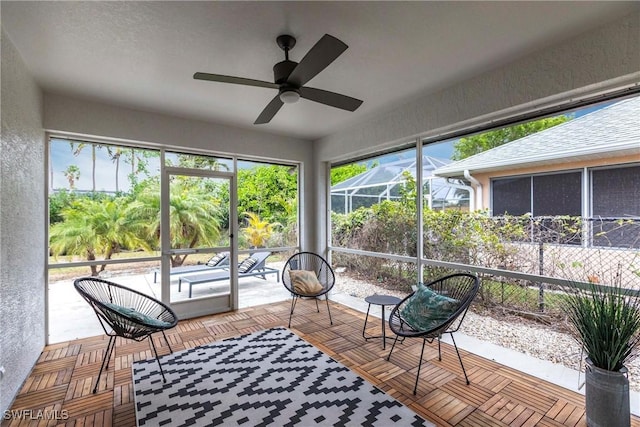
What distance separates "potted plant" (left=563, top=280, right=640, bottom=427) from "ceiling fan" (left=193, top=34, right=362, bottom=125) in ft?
7.09

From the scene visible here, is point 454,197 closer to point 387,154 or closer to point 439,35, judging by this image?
point 387,154

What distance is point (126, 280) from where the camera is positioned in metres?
3.62

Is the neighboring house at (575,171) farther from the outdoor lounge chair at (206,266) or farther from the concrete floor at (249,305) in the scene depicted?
the outdoor lounge chair at (206,266)

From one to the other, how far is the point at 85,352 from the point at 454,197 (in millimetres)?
4105

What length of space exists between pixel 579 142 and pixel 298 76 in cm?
226

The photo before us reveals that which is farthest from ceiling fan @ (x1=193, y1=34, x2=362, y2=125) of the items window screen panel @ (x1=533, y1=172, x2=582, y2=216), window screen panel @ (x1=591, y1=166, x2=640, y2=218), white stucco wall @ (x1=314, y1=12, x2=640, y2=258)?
window screen panel @ (x1=591, y1=166, x2=640, y2=218)

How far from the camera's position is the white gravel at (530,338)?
7.95 feet

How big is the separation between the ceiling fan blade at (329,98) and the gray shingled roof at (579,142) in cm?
151

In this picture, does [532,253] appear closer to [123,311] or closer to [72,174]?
[123,311]

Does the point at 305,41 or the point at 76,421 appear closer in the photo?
the point at 76,421

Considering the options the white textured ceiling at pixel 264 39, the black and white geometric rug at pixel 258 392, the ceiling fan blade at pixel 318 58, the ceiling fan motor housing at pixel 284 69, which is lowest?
the black and white geometric rug at pixel 258 392

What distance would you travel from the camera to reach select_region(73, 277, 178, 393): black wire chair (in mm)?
2246

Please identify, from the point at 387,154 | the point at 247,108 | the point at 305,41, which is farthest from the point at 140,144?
the point at 387,154

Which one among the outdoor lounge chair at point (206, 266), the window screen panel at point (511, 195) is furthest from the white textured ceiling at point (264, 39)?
the outdoor lounge chair at point (206, 266)
